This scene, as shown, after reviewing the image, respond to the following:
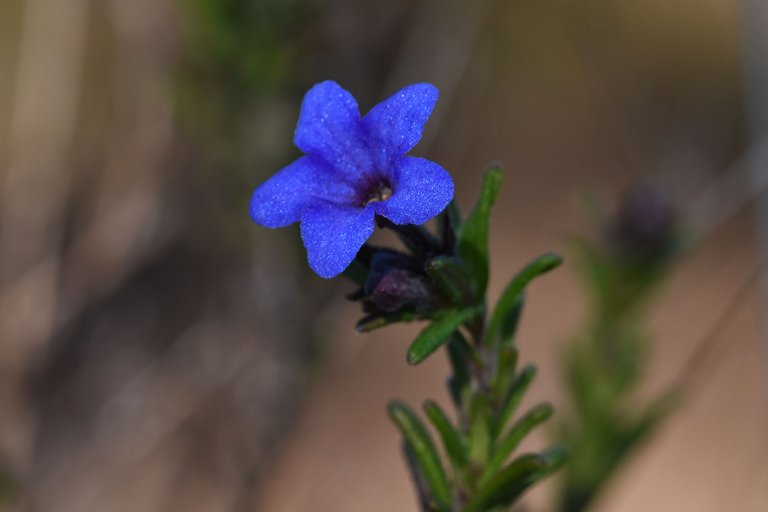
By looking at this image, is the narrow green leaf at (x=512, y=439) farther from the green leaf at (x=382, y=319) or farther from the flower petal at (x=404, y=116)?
the flower petal at (x=404, y=116)

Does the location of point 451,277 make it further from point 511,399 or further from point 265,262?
point 265,262

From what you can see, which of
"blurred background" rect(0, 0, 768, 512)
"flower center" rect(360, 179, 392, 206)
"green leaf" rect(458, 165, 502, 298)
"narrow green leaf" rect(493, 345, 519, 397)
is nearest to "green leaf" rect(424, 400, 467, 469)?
"narrow green leaf" rect(493, 345, 519, 397)

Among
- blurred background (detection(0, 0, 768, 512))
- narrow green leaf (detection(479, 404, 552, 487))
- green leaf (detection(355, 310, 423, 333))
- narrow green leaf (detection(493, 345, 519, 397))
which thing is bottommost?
narrow green leaf (detection(479, 404, 552, 487))

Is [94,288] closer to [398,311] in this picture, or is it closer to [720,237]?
[398,311]

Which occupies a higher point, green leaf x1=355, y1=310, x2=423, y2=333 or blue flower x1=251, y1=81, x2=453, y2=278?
blue flower x1=251, y1=81, x2=453, y2=278

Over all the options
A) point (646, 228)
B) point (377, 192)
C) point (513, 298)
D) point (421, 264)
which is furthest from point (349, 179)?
point (646, 228)

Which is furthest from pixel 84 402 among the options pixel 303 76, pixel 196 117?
pixel 303 76

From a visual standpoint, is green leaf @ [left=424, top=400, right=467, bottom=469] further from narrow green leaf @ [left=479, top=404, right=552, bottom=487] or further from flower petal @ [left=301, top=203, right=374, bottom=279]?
flower petal @ [left=301, top=203, right=374, bottom=279]
